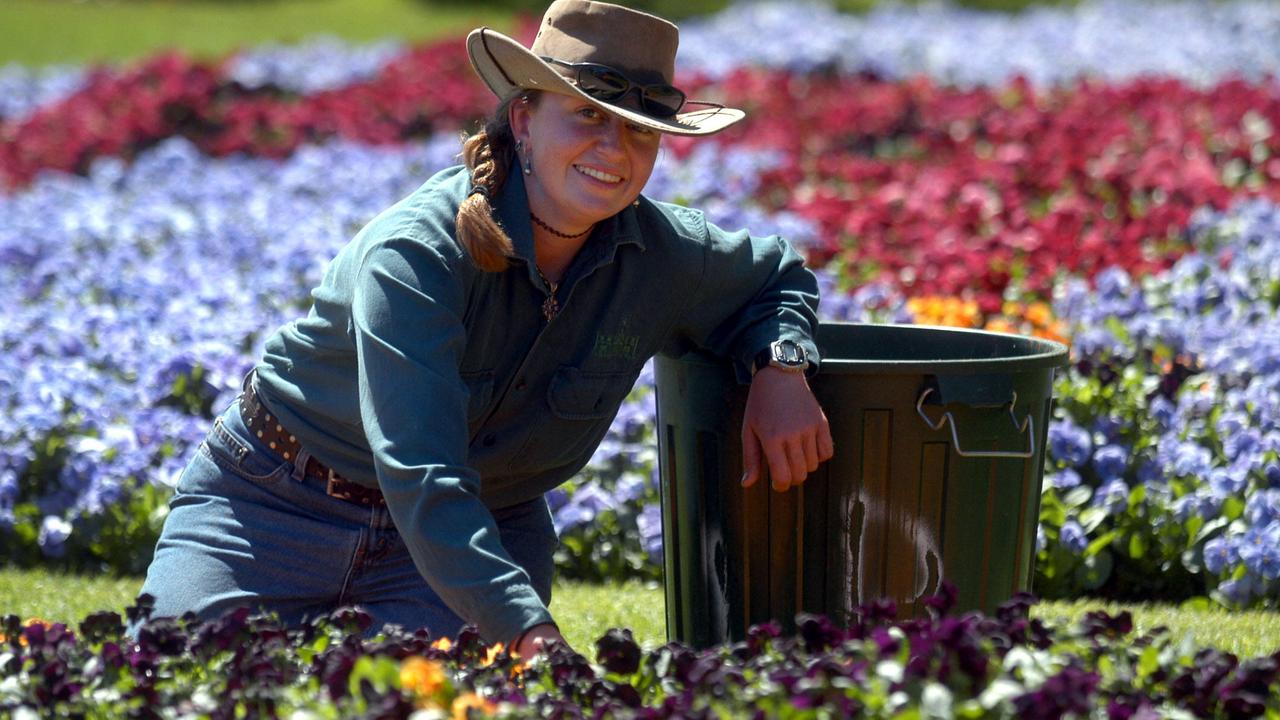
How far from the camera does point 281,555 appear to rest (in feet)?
9.90

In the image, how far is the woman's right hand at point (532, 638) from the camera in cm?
235

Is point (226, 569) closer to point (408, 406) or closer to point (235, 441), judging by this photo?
point (235, 441)

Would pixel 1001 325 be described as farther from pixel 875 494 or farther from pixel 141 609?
pixel 141 609

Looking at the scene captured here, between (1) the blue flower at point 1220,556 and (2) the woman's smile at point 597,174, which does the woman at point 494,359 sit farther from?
(1) the blue flower at point 1220,556

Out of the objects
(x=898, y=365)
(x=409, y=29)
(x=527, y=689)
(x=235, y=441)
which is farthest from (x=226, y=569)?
(x=409, y=29)

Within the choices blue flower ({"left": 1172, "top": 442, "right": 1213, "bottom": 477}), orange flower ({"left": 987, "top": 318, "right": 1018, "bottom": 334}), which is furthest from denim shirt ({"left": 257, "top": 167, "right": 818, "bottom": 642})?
orange flower ({"left": 987, "top": 318, "right": 1018, "bottom": 334})

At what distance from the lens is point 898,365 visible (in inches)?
109

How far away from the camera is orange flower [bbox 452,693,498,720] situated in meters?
2.01

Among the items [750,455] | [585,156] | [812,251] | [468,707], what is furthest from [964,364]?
[812,251]

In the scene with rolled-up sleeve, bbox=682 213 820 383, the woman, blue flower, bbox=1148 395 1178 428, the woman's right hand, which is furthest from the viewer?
blue flower, bbox=1148 395 1178 428

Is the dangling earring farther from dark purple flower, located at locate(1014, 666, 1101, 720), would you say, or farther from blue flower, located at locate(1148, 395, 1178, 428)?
blue flower, located at locate(1148, 395, 1178, 428)

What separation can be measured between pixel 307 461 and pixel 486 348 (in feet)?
1.42

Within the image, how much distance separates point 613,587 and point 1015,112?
5.81m

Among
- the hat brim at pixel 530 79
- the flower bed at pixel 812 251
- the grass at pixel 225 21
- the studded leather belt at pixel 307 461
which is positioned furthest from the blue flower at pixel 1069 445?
the grass at pixel 225 21
